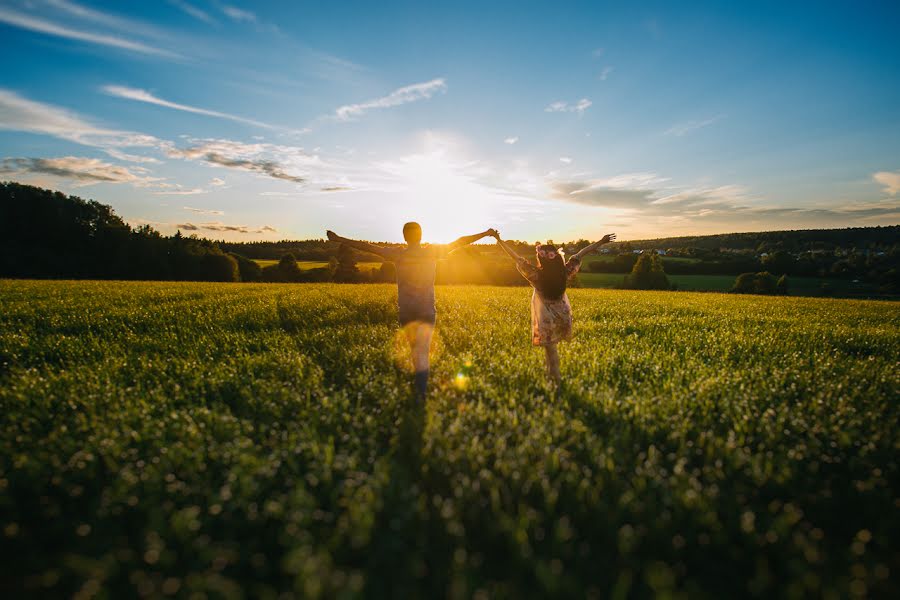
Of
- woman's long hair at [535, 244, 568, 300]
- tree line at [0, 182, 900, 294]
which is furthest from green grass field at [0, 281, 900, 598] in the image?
tree line at [0, 182, 900, 294]

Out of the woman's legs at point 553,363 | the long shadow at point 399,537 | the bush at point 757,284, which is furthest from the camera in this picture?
the bush at point 757,284

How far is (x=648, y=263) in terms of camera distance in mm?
65250

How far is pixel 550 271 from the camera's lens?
22.5 ft

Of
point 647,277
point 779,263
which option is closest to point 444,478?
point 647,277

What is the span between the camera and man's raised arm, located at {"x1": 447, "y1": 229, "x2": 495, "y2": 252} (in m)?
7.43

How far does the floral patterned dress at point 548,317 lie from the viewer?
6.91 metres

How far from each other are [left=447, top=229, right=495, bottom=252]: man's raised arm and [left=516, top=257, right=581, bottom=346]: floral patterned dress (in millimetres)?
870

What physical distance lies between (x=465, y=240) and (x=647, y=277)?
212 feet

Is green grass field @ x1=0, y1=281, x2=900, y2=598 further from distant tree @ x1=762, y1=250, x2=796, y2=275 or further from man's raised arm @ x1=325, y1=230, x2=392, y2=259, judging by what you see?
distant tree @ x1=762, y1=250, x2=796, y2=275

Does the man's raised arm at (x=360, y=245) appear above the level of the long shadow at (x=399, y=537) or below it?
above

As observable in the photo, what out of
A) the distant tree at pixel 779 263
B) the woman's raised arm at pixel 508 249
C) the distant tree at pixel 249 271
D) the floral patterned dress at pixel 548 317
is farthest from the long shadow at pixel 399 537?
the distant tree at pixel 779 263

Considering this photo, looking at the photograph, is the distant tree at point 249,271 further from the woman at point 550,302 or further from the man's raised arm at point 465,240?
the woman at point 550,302

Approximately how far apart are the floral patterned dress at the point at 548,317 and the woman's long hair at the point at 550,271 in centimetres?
12

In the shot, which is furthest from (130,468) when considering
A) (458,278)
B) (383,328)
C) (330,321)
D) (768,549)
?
(458,278)
